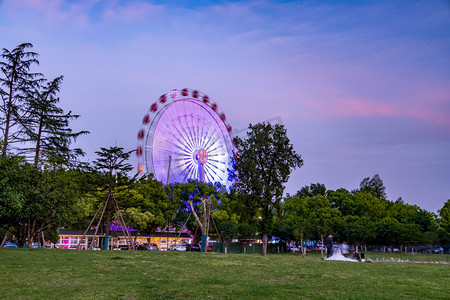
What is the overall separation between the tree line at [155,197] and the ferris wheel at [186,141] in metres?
3.45

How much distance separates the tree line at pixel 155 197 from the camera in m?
36.0

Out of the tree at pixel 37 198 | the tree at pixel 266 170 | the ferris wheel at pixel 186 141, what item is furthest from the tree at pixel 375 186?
the tree at pixel 37 198

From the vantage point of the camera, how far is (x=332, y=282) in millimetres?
15602

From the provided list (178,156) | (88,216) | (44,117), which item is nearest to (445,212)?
(178,156)

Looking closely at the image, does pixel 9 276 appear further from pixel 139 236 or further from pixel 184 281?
pixel 139 236

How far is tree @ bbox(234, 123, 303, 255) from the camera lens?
2076 inches

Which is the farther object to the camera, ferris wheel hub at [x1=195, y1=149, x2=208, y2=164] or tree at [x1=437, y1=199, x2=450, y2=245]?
tree at [x1=437, y1=199, x2=450, y2=245]

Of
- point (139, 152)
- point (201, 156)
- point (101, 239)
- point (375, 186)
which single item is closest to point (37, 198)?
point (101, 239)

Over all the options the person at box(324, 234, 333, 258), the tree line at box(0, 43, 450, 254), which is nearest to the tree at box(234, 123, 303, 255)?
the tree line at box(0, 43, 450, 254)

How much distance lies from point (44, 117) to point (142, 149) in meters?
26.5

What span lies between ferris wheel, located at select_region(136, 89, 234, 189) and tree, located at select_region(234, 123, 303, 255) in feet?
38.6

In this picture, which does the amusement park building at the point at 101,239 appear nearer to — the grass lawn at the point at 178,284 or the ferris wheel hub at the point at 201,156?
the ferris wheel hub at the point at 201,156

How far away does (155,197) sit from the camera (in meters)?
76.4

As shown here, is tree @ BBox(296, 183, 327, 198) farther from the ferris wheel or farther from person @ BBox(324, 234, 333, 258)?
person @ BBox(324, 234, 333, 258)
